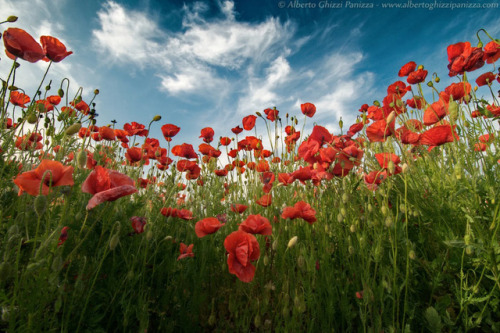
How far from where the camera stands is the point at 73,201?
2.02 meters

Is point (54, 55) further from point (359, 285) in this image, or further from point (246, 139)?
point (359, 285)

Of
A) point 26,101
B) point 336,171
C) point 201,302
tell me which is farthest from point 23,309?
point 26,101

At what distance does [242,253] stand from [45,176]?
94 centimetres

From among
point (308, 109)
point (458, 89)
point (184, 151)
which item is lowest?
point (184, 151)

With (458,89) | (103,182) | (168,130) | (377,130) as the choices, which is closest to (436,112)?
(458,89)

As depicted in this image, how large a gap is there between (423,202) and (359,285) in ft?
2.72

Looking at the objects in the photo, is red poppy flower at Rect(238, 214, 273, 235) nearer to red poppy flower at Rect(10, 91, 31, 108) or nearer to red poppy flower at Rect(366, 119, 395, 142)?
A: red poppy flower at Rect(366, 119, 395, 142)

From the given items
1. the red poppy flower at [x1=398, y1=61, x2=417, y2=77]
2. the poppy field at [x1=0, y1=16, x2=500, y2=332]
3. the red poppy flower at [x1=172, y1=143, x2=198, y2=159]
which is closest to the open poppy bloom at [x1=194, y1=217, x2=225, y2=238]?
the poppy field at [x1=0, y1=16, x2=500, y2=332]

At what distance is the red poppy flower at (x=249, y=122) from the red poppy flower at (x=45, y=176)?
Result: 253 cm

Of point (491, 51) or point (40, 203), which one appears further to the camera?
point (491, 51)

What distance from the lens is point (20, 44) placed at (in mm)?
1626

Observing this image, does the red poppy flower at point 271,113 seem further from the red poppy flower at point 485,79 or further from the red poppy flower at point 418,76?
the red poppy flower at point 485,79

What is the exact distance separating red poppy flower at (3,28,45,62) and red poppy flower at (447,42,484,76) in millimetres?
3026

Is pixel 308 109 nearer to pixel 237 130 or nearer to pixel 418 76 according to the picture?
pixel 237 130
